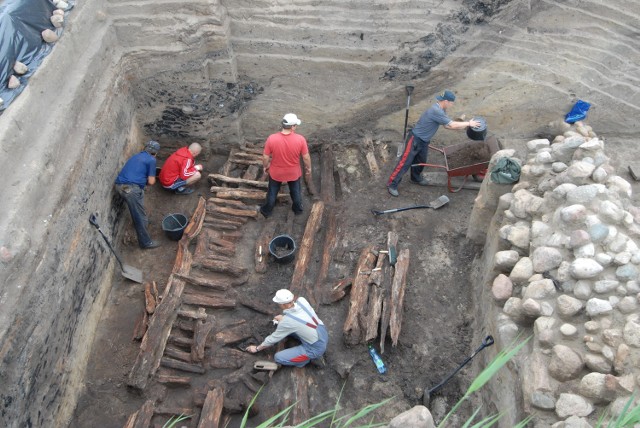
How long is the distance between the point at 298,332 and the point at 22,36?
17.9ft

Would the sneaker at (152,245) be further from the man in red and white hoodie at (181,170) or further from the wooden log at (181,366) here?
the wooden log at (181,366)

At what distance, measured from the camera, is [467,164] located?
29.6 ft

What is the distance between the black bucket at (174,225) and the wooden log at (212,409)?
9.39ft

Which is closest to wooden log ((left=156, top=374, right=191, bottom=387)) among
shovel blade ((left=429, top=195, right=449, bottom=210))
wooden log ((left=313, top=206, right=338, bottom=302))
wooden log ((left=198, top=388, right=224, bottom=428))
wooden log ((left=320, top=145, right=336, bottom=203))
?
wooden log ((left=198, top=388, right=224, bottom=428))

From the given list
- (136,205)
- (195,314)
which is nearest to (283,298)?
(195,314)

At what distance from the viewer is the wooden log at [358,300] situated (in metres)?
6.64

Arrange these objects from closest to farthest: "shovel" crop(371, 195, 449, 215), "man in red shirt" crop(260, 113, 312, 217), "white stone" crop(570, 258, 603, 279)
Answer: "white stone" crop(570, 258, 603, 279)
"man in red shirt" crop(260, 113, 312, 217)
"shovel" crop(371, 195, 449, 215)

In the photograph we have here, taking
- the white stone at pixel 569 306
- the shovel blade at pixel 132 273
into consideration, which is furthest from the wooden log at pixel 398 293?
the shovel blade at pixel 132 273

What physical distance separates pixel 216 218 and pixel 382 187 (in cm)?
289

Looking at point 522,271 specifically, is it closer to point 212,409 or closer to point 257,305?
point 257,305

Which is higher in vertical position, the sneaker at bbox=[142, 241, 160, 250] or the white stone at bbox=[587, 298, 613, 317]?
the white stone at bbox=[587, 298, 613, 317]

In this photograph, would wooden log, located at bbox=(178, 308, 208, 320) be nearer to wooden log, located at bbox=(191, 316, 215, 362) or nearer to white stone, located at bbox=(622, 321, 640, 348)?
wooden log, located at bbox=(191, 316, 215, 362)

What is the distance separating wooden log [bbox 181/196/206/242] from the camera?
8.03 metres

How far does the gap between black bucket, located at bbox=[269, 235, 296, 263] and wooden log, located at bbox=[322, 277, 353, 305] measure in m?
0.85
